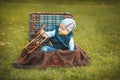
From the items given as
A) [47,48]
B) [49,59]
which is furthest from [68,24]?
[49,59]

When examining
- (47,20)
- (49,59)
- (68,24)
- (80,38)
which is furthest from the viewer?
(80,38)

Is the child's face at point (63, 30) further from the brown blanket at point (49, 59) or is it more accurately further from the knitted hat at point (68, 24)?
the brown blanket at point (49, 59)

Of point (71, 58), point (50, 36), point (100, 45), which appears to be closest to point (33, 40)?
point (50, 36)

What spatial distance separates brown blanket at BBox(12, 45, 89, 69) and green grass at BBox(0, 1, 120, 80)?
0.27ft

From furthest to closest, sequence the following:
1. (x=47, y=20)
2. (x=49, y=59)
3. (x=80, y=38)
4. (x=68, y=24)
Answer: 1. (x=80, y=38)
2. (x=47, y=20)
3. (x=68, y=24)
4. (x=49, y=59)

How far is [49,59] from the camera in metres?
4.61

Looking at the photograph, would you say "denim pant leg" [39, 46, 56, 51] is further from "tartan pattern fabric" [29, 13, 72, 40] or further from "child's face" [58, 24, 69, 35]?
"tartan pattern fabric" [29, 13, 72, 40]

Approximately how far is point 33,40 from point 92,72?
832mm

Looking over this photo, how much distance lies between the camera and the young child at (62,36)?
4.82 meters

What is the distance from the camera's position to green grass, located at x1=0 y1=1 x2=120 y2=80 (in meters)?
4.44

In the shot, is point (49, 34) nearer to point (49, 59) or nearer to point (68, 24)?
point (68, 24)

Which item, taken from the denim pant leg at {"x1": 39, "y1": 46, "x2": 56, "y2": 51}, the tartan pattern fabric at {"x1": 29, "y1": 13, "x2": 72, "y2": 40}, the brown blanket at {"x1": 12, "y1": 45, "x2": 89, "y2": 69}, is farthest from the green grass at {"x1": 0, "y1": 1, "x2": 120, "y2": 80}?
the tartan pattern fabric at {"x1": 29, "y1": 13, "x2": 72, "y2": 40}

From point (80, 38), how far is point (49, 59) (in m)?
1.84

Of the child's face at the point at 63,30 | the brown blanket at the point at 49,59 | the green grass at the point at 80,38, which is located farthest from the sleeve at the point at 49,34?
the green grass at the point at 80,38
